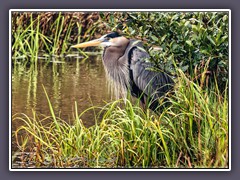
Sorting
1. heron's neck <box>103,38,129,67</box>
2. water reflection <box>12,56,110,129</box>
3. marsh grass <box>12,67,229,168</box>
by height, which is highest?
heron's neck <box>103,38,129,67</box>

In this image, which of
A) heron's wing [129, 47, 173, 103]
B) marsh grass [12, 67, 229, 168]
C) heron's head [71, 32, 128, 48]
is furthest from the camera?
heron's head [71, 32, 128, 48]

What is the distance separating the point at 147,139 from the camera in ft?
26.7

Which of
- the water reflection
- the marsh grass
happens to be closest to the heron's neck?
the water reflection

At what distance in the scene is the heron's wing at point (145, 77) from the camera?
8484 mm

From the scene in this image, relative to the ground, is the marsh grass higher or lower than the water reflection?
lower

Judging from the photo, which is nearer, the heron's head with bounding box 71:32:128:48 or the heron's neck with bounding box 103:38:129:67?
the heron's head with bounding box 71:32:128:48

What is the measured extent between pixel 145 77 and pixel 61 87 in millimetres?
834

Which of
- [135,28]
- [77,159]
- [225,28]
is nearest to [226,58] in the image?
[225,28]

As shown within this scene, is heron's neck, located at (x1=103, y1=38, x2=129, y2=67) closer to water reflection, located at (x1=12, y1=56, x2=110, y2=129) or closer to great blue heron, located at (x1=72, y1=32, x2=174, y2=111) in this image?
great blue heron, located at (x1=72, y1=32, x2=174, y2=111)

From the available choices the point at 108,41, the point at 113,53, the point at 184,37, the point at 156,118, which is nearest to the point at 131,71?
the point at 113,53

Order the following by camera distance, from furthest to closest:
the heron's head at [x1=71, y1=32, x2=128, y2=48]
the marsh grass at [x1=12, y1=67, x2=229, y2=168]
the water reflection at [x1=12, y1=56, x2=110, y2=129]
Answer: the heron's head at [x1=71, y1=32, x2=128, y2=48] < the water reflection at [x1=12, y1=56, x2=110, y2=129] < the marsh grass at [x1=12, y1=67, x2=229, y2=168]

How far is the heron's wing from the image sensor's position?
27.8 feet

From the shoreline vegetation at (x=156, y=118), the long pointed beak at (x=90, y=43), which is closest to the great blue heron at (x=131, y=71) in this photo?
the long pointed beak at (x=90, y=43)

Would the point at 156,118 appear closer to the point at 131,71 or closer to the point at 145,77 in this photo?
the point at 145,77
